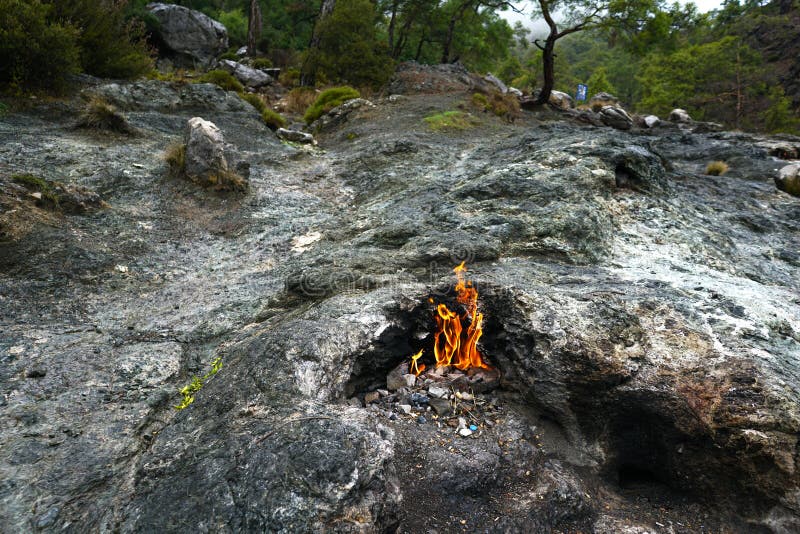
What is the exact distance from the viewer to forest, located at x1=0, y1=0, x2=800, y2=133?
10068 mm

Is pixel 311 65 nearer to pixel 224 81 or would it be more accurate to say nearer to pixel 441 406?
pixel 224 81

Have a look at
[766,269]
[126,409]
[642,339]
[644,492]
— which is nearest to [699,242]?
[766,269]

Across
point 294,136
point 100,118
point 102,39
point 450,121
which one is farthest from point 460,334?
point 102,39

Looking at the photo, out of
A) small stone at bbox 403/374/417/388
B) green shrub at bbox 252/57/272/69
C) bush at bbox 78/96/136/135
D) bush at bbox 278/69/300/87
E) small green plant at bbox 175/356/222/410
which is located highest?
green shrub at bbox 252/57/272/69

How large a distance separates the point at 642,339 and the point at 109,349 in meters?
4.99

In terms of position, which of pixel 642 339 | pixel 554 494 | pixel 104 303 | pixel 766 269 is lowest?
pixel 104 303

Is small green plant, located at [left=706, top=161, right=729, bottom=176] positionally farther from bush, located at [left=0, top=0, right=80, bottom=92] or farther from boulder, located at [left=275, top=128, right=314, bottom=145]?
bush, located at [left=0, top=0, right=80, bottom=92]

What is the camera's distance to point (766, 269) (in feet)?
18.5

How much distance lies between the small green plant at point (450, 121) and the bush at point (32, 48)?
869 centimetres

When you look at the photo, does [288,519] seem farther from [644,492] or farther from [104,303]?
[104,303]

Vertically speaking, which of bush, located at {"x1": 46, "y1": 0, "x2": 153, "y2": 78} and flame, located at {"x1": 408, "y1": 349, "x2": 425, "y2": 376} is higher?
bush, located at {"x1": 46, "y1": 0, "x2": 153, "y2": 78}

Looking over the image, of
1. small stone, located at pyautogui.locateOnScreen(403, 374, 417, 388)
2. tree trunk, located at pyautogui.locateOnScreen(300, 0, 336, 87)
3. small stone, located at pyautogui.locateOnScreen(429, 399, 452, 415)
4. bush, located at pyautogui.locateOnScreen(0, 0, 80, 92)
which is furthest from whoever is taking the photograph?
tree trunk, located at pyautogui.locateOnScreen(300, 0, 336, 87)

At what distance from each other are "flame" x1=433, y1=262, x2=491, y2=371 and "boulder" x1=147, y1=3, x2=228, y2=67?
2400 centimetres

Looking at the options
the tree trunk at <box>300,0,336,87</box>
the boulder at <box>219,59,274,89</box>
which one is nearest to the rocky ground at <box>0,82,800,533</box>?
the boulder at <box>219,59,274,89</box>
